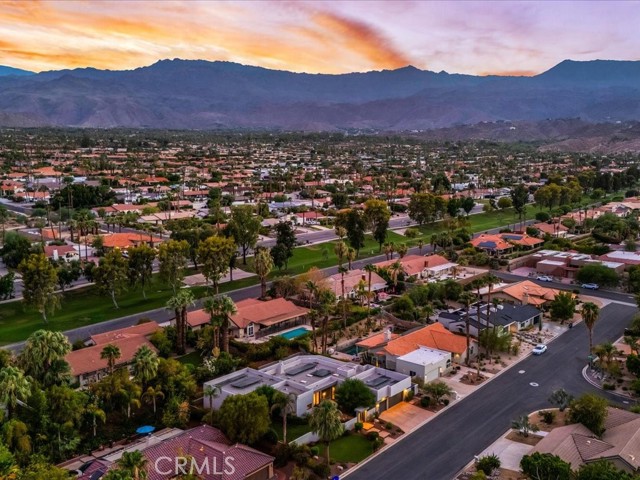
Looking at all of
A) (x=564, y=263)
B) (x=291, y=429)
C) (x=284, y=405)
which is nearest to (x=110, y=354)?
(x=284, y=405)

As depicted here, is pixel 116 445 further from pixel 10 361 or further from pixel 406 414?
pixel 406 414

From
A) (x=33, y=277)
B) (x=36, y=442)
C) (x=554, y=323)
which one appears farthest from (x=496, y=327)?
(x=33, y=277)

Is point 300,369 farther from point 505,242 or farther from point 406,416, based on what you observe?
point 505,242

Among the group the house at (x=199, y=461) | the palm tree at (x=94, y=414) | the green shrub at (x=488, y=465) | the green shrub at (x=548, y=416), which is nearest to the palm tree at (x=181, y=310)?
the palm tree at (x=94, y=414)

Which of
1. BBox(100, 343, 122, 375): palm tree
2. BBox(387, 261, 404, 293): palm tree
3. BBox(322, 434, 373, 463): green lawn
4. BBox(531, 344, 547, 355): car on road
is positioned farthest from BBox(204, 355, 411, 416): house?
BBox(387, 261, 404, 293): palm tree

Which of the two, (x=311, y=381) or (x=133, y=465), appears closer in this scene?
(x=133, y=465)

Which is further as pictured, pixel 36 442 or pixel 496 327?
pixel 496 327
